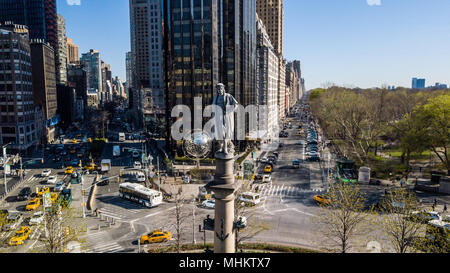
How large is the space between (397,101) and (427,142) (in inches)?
2373

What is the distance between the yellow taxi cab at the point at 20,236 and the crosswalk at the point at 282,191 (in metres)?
23.5

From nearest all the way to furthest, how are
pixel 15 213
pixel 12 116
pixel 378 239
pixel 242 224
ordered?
pixel 378 239, pixel 242 224, pixel 15 213, pixel 12 116

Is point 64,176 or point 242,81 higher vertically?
point 242,81

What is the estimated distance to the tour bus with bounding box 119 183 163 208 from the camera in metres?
35.8

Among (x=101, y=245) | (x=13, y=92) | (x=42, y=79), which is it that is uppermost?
(x=42, y=79)

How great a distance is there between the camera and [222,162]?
12.6 m

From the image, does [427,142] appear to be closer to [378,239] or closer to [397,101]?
[378,239]

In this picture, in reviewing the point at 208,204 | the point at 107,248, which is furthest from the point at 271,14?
the point at 107,248

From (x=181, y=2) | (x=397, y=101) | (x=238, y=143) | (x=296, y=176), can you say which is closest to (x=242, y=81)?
(x=238, y=143)

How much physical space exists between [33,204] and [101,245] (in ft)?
50.7

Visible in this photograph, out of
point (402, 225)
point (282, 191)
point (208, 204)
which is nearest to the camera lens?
point (402, 225)

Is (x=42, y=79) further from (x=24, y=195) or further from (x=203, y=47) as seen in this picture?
(x=24, y=195)

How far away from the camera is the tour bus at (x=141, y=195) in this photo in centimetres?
3578

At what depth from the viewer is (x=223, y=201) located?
12.5 meters
